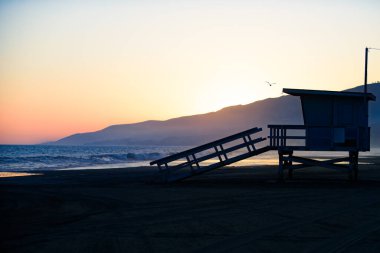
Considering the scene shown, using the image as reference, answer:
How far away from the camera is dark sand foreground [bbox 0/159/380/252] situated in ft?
30.5

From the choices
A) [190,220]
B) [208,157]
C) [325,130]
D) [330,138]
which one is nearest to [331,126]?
[325,130]

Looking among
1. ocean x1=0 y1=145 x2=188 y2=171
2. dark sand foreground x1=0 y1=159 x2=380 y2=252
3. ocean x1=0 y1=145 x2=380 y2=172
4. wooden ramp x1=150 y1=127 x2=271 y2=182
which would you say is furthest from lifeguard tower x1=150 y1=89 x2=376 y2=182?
ocean x1=0 y1=145 x2=188 y2=171

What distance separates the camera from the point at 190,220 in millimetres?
12023

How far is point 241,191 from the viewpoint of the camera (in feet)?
61.3

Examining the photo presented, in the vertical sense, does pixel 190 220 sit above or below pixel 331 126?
below

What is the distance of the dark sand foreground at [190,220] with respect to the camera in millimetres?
9305

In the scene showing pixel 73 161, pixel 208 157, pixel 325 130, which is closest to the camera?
pixel 208 157

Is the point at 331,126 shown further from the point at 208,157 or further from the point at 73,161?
the point at 73,161

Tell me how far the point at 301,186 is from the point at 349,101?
5537mm

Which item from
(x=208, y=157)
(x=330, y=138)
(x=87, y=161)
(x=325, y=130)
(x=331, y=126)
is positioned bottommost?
(x=87, y=161)

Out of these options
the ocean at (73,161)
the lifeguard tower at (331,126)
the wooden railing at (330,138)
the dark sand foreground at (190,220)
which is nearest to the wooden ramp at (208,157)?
the wooden railing at (330,138)

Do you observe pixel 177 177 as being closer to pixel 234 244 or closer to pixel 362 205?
pixel 362 205

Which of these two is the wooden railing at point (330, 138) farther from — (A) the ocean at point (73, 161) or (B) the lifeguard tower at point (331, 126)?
(A) the ocean at point (73, 161)

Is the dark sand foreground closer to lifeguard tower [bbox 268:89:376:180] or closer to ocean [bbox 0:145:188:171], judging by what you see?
lifeguard tower [bbox 268:89:376:180]
